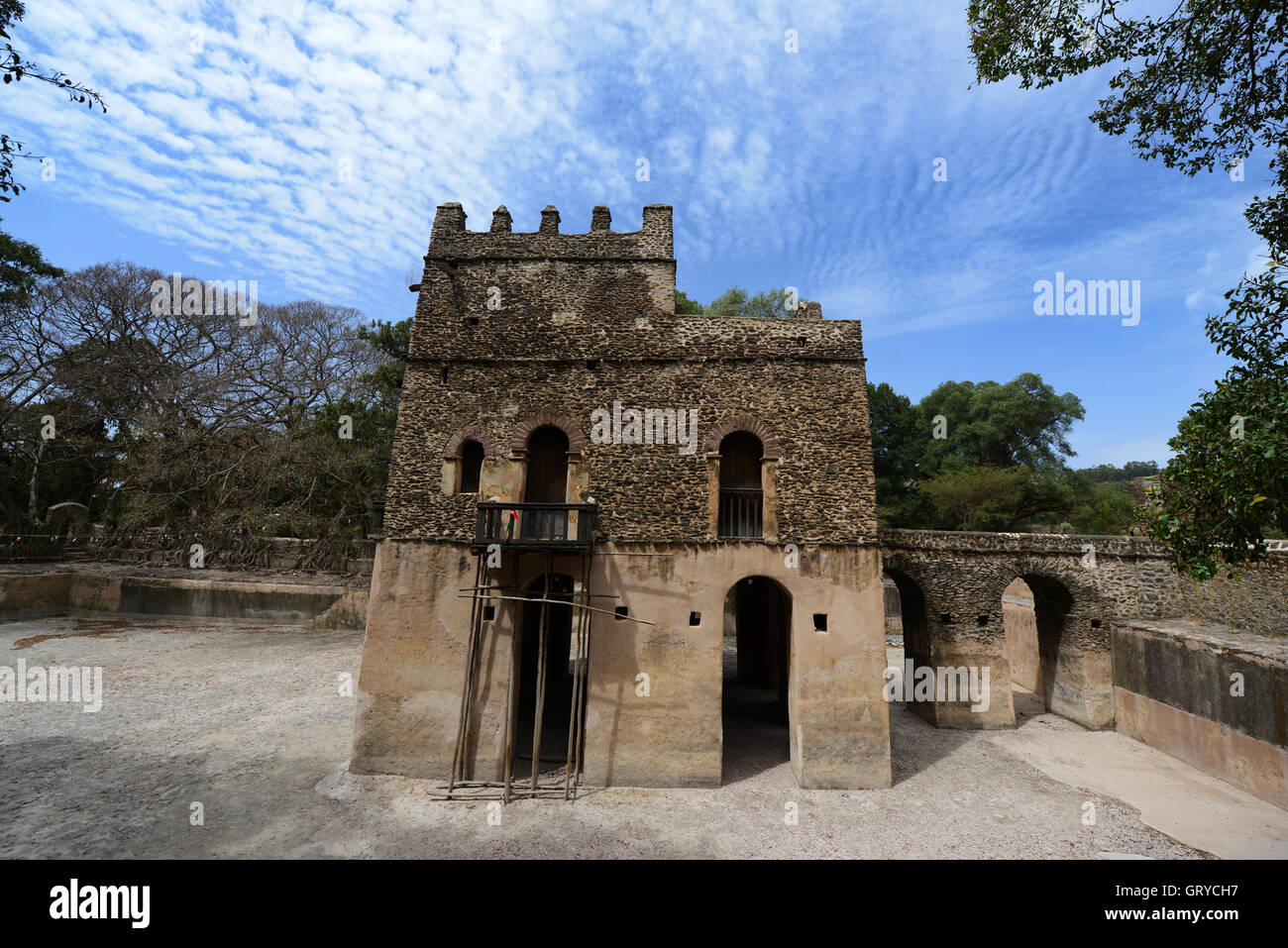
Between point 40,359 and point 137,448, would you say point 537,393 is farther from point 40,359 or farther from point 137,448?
point 40,359

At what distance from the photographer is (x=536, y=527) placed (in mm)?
11242

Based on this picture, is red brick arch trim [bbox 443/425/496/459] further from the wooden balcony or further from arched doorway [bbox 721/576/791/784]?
arched doorway [bbox 721/576/791/784]

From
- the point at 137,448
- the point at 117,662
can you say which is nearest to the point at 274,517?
the point at 137,448

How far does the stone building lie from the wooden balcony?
0.20 feet

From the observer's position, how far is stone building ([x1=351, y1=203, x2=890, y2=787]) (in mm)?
11039

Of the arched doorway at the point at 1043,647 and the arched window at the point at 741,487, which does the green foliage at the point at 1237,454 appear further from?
the arched doorway at the point at 1043,647

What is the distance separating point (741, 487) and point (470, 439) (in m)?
6.01

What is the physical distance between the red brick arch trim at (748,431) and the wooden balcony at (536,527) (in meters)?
2.96

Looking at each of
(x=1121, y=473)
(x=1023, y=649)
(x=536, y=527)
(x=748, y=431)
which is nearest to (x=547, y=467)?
(x=536, y=527)

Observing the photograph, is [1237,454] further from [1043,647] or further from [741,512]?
[1043,647]

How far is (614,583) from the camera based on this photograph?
37.5ft

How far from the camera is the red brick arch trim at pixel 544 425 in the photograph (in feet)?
39.0

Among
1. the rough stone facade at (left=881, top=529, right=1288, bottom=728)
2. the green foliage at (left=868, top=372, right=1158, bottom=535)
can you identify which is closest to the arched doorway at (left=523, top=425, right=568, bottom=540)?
the rough stone facade at (left=881, top=529, right=1288, bottom=728)
